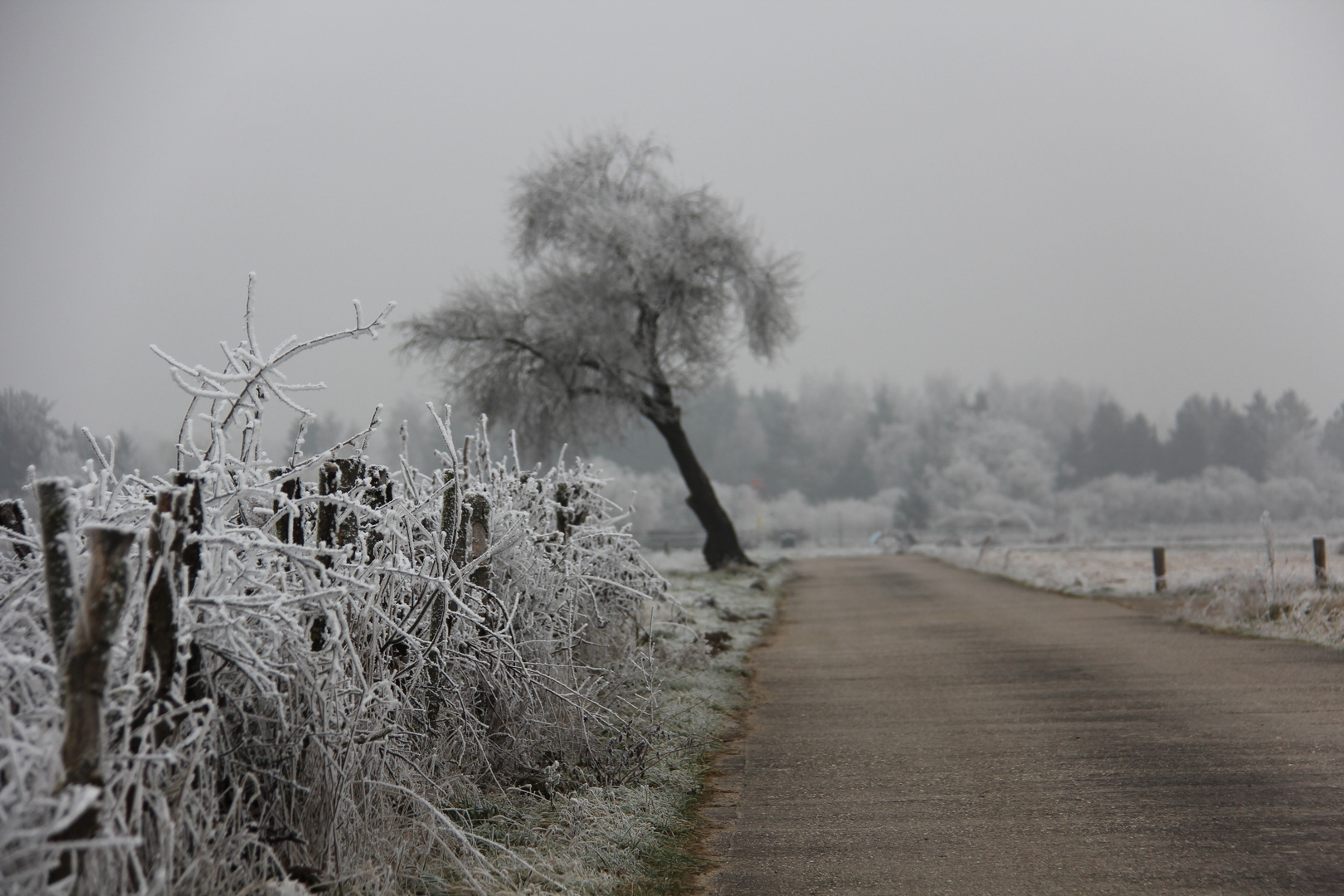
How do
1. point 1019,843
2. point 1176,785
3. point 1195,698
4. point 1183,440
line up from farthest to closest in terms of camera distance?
point 1183,440 → point 1195,698 → point 1176,785 → point 1019,843

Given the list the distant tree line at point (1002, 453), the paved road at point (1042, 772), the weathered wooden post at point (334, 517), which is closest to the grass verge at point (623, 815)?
the paved road at point (1042, 772)

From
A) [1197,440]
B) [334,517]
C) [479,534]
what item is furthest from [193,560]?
[1197,440]

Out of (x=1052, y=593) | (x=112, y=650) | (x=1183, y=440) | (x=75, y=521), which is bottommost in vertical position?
(x=1052, y=593)

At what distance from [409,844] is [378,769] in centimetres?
28

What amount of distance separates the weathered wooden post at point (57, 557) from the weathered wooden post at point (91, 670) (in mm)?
67

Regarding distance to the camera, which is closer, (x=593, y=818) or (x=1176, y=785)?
(x=593, y=818)

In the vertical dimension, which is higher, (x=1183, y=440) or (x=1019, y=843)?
(x=1183, y=440)

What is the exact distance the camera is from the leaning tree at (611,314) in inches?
861

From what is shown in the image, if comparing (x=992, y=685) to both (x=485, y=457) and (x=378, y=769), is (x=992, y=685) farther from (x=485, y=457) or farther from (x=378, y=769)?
(x=378, y=769)

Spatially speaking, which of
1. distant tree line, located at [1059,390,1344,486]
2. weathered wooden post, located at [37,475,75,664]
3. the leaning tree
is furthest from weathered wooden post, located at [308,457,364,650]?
distant tree line, located at [1059,390,1344,486]

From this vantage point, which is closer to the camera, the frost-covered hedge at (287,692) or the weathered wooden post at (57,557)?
the weathered wooden post at (57,557)

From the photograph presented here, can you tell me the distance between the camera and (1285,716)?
19.5 ft

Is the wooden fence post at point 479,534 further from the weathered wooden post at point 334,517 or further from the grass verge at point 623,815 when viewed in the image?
the grass verge at point 623,815

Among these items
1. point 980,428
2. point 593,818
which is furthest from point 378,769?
Answer: point 980,428
